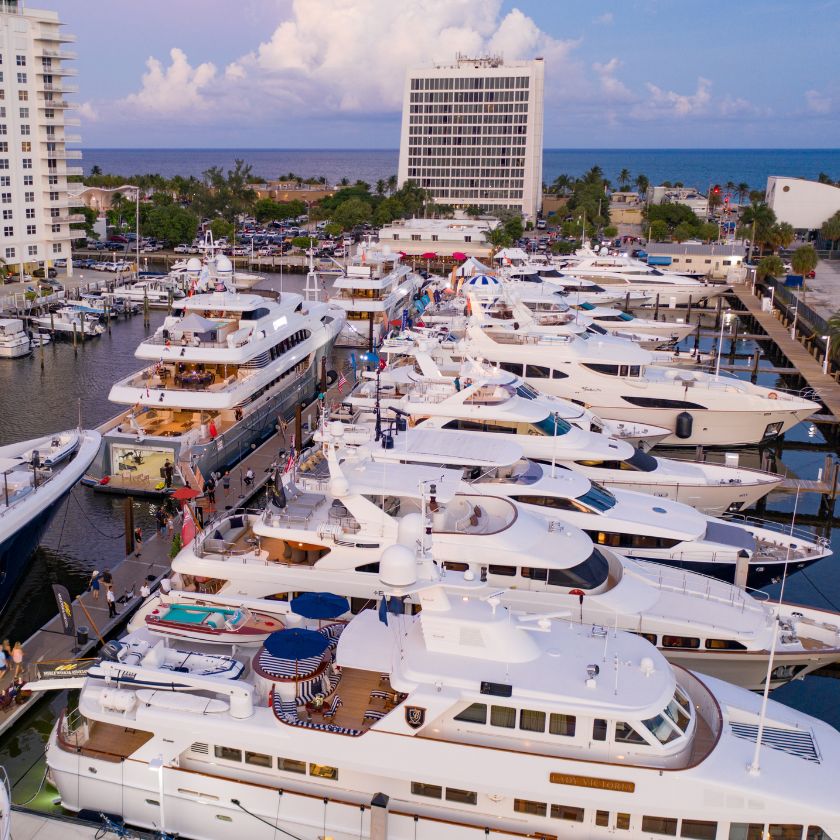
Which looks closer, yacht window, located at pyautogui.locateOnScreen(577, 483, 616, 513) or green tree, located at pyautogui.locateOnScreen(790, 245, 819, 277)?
yacht window, located at pyautogui.locateOnScreen(577, 483, 616, 513)

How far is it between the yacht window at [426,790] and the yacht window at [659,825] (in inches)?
118

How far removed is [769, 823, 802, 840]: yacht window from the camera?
11789 millimetres

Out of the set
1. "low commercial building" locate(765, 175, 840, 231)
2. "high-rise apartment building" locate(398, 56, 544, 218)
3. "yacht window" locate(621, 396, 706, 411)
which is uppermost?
"high-rise apartment building" locate(398, 56, 544, 218)

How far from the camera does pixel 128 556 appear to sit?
22.9 meters

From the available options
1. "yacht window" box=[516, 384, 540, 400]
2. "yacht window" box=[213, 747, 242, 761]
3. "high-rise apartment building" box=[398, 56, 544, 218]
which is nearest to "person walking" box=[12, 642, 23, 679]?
"yacht window" box=[213, 747, 242, 761]

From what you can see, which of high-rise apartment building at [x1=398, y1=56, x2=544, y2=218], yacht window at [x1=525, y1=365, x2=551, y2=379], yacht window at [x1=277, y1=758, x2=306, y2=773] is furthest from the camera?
high-rise apartment building at [x1=398, y1=56, x2=544, y2=218]

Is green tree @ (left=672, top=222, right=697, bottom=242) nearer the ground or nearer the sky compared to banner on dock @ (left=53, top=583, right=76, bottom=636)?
nearer the sky

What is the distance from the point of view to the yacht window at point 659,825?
40.0 ft

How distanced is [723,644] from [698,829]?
5.53 m

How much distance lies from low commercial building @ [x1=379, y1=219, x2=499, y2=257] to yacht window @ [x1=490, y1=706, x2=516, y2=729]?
236ft

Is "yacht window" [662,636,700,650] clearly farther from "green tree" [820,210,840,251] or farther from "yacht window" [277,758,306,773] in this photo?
"green tree" [820,210,840,251]

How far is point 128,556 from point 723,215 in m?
122

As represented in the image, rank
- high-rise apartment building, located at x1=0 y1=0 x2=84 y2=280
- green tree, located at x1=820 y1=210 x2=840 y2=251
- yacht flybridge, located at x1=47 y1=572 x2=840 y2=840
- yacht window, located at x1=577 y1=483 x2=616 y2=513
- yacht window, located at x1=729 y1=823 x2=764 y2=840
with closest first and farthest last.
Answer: yacht window, located at x1=729 y1=823 x2=764 y2=840, yacht flybridge, located at x1=47 y1=572 x2=840 y2=840, yacht window, located at x1=577 y1=483 x2=616 y2=513, high-rise apartment building, located at x1=0 y1=0 x2=84 y2=280, green tree, located at x1=820 y1=210 x2=840 y2=251

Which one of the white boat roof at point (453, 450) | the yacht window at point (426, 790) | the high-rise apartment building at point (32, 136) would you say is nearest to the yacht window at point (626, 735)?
the yacht window at point (426, 790)
